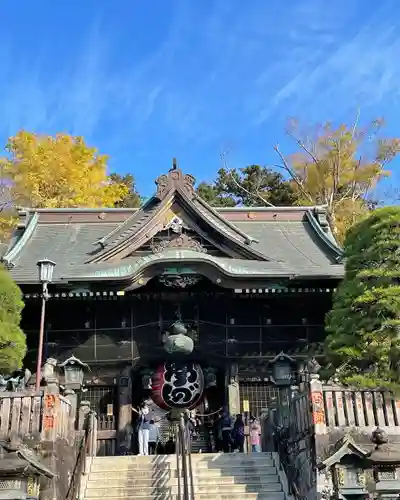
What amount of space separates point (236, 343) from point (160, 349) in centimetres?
226

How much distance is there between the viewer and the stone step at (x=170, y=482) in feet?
39.6

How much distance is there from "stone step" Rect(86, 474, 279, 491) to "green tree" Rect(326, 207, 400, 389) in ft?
9.11

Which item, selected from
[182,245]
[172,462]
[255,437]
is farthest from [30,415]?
[182,245]

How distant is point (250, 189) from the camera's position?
43.1 m

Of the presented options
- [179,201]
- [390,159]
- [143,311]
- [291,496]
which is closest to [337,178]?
[390,159]

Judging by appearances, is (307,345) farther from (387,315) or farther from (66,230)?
(66,230)

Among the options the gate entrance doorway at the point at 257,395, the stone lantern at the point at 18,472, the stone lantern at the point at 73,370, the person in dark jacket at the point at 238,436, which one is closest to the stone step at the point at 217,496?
the stone lantern at the point at 18,472

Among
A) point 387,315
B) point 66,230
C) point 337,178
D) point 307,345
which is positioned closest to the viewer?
point 387,315

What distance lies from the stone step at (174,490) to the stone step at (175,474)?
349mm

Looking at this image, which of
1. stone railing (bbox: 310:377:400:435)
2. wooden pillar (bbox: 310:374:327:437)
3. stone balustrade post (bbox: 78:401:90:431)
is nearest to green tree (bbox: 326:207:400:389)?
stone railing (bbox: 310:377:400:435)

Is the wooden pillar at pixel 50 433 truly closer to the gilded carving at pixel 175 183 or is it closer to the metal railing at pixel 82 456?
the metal railing at pixel 82 456

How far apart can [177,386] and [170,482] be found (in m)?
5.32

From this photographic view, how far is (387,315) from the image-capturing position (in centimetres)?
1245

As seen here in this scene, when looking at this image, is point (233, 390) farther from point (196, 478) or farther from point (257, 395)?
point (196, 478)
